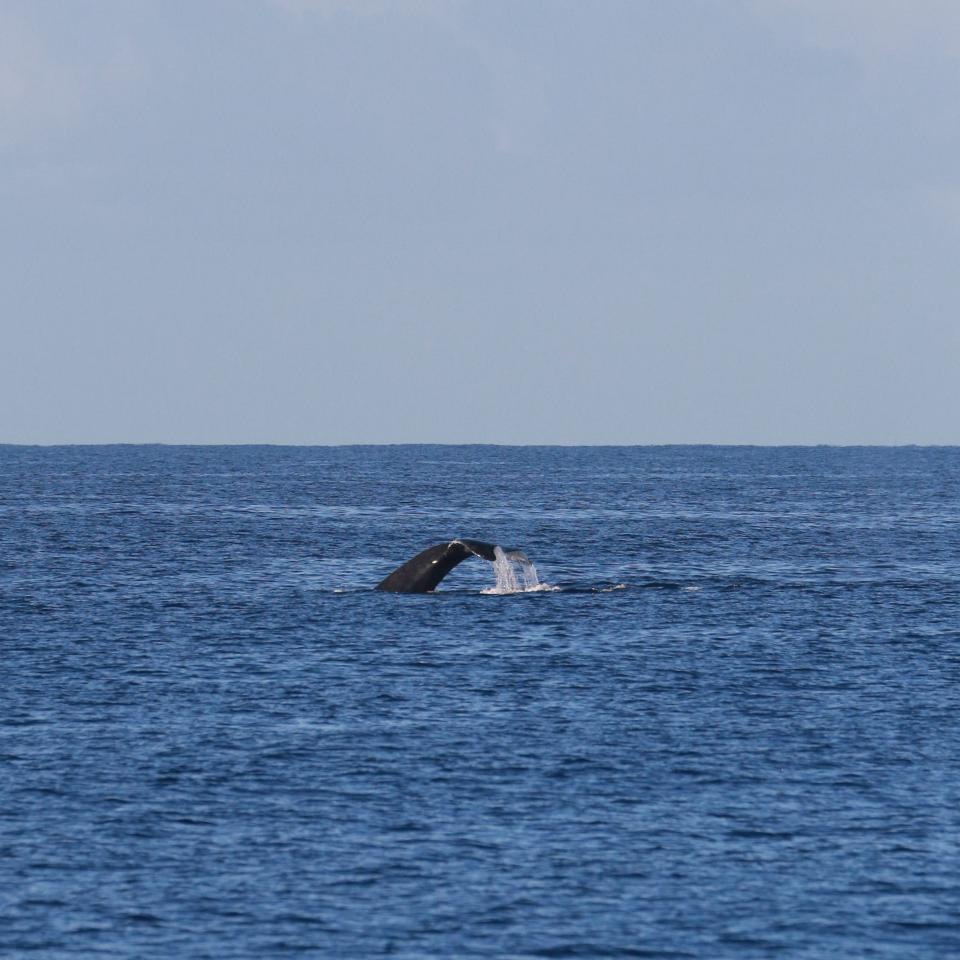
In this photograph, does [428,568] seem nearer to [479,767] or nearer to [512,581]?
[512,581]

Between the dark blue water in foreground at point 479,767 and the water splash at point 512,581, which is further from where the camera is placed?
the water splash at point 512,581

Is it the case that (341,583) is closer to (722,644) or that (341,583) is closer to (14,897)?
(722,644)

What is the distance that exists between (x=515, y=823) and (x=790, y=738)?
8.81 m

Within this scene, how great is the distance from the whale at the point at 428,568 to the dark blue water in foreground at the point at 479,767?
118 cm

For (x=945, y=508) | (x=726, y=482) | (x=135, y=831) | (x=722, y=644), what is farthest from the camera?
(x=726, y=482)

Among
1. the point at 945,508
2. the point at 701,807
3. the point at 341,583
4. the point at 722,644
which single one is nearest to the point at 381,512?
the point at 945,508

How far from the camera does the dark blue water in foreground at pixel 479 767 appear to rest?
23.0 meters

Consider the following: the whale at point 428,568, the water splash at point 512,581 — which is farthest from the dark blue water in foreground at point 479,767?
the water splash at point 512,581

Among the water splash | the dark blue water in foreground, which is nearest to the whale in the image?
the dark blue water in foreground

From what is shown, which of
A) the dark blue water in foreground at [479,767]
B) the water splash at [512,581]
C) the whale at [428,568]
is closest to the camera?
the dark blue water in foreground at [479,767]

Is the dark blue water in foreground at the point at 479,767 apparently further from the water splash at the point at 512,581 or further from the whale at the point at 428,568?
the water splash at the point at 512,581

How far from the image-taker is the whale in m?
53.6

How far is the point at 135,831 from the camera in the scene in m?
27.0

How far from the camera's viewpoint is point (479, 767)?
3127cm
